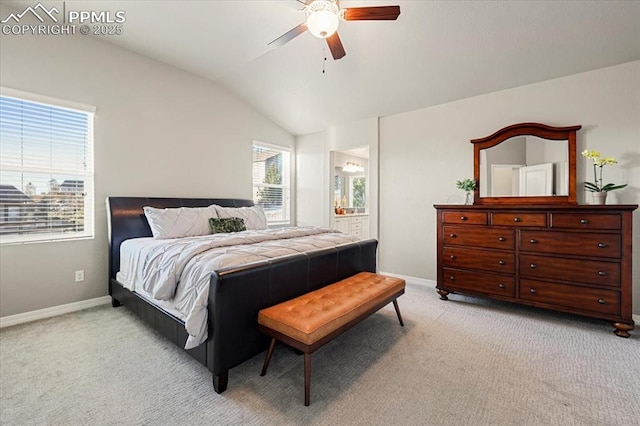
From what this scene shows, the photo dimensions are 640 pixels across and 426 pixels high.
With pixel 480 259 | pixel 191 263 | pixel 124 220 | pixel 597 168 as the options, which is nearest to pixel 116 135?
pixel 124 220

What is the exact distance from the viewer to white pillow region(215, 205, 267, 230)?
3.68m

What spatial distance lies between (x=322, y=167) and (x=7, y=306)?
434cm

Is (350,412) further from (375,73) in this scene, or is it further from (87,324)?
(375,73)

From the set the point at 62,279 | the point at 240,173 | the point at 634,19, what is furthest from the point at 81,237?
the point at 634,19

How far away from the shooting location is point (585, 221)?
2602 mm

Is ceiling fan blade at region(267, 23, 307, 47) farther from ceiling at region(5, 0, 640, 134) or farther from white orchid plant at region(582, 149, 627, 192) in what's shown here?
white orchid plant at region(582, 149, 627, 192)

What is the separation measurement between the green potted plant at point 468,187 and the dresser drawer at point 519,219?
53 cm

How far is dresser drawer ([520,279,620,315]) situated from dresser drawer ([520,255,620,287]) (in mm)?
77

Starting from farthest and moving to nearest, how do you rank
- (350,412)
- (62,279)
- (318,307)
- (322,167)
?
1. (322,167)
2. (62,279)
3. (318,307)
4. (350,412)

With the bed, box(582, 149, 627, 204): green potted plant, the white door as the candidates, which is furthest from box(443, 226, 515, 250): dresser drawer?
the bed

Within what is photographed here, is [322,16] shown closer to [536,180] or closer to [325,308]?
[325,308]

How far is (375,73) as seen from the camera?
352 cm

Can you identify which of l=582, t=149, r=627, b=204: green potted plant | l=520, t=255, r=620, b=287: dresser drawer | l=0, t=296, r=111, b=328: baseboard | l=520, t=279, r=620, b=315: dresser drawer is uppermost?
l=582, t=149, r=627, b=204: green potted plant

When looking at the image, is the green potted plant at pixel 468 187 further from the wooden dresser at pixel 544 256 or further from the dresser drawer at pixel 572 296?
the dresser drawer at pixel 572 296
